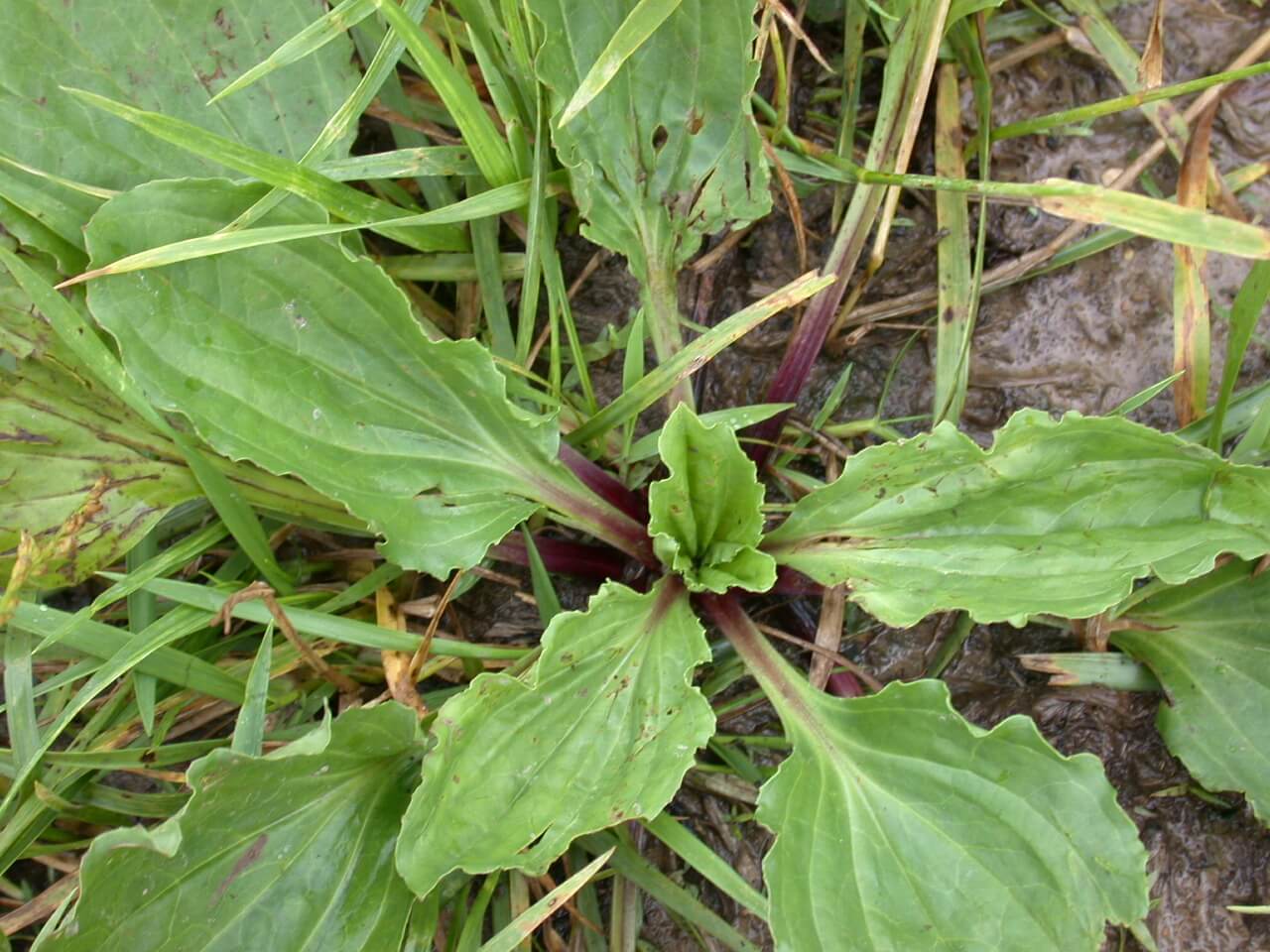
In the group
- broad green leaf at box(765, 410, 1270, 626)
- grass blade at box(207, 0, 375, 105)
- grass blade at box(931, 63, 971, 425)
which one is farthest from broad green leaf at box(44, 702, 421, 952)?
grass blade at box(931, 63, 971, 425)

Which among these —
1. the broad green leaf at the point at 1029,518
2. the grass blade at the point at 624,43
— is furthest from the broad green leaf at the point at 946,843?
the grass blade at the point at 624,43

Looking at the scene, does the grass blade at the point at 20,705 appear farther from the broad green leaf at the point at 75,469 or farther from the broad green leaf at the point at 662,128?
the broad green leaf at the point at 662,128

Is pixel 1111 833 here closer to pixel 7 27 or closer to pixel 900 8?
pixel 900 8

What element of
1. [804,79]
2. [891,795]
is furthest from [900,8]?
[891,795]

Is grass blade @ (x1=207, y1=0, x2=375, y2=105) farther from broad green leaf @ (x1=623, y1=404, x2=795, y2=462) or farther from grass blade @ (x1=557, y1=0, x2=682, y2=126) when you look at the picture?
broad green leaf @ (x1=623, y1=404, x2=795, y2=462)

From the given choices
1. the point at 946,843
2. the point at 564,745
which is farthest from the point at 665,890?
the point at 946,843

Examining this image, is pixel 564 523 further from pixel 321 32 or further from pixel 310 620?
pixel 321 32
